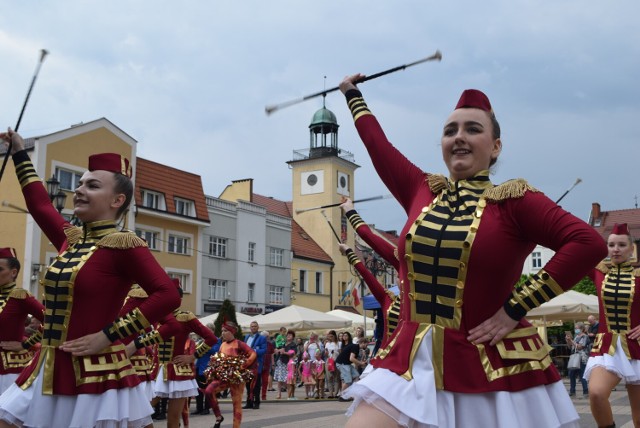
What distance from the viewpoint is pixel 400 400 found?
10.9ft

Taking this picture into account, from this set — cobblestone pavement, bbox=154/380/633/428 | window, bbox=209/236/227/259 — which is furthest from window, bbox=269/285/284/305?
cobblestone pavement, bbox=154/380/633/428

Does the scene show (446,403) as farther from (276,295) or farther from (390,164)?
(276,295)

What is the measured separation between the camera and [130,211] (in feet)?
131

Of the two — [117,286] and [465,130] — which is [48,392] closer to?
[117,286]

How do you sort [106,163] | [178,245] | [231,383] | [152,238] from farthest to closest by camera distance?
[178,245], [152,238], [231,383], [106,163]

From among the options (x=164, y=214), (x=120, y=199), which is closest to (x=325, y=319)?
(x=164, y=214)

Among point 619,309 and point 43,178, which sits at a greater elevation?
point 43,178

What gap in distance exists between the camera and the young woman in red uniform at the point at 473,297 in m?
3.41

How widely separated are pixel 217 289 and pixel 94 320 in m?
43.9

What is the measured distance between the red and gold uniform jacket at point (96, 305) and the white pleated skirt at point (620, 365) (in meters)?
4.85

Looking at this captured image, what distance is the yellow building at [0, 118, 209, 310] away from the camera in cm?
3525

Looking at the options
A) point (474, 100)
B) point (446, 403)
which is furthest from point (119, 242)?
point (446, 403)

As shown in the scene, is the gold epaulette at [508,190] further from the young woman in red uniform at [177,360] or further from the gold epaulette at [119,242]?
the young woman in red uniform at [177,360]

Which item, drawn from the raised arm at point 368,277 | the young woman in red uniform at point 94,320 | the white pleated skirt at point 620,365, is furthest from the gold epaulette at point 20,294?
the white pleated skirt at point 620,365
